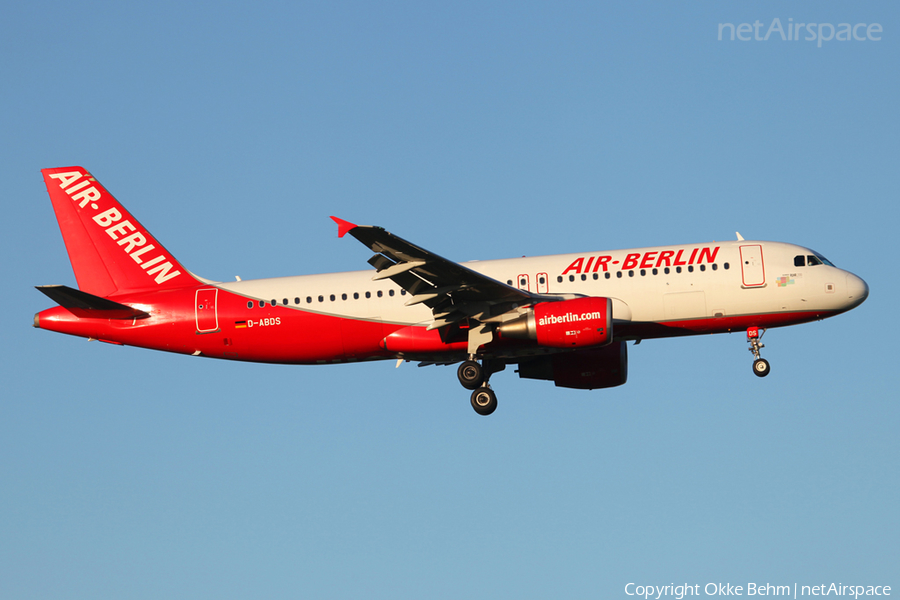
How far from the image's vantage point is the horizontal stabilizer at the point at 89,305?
34.8 m

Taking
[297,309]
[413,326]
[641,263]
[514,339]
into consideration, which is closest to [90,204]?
[297,309]

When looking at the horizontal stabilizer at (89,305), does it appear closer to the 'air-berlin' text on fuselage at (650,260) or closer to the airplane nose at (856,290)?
the 'air-berlin' text on fuselage at (650,260)

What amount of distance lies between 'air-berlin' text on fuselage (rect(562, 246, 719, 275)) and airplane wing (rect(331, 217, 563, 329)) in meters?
1.68

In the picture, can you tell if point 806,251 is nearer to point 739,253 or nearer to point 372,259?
point 739,253

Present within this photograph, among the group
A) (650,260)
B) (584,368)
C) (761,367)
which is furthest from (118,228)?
(761,367)

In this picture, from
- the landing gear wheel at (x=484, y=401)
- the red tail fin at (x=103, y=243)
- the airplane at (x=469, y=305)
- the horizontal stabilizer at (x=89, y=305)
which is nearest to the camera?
the airplane at (x=469, y=305)

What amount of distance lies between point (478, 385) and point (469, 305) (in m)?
3.27

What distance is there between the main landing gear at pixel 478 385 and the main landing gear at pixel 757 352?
9071 millimetres

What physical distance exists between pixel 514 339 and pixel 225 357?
10.8 metres

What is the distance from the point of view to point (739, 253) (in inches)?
1382

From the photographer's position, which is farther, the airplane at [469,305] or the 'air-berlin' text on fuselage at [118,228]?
the 'air-berlin' text on fuselage at [118,228]

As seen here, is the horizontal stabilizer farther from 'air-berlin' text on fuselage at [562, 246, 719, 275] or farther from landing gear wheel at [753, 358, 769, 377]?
landing gear wheel at [753, 358, 769, 377]

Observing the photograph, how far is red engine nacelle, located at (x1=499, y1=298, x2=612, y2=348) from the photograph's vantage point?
32.8 metres

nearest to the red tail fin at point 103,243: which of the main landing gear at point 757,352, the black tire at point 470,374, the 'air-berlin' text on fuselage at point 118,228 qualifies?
the 'air-berlin' text on fuselage at point 118,228
